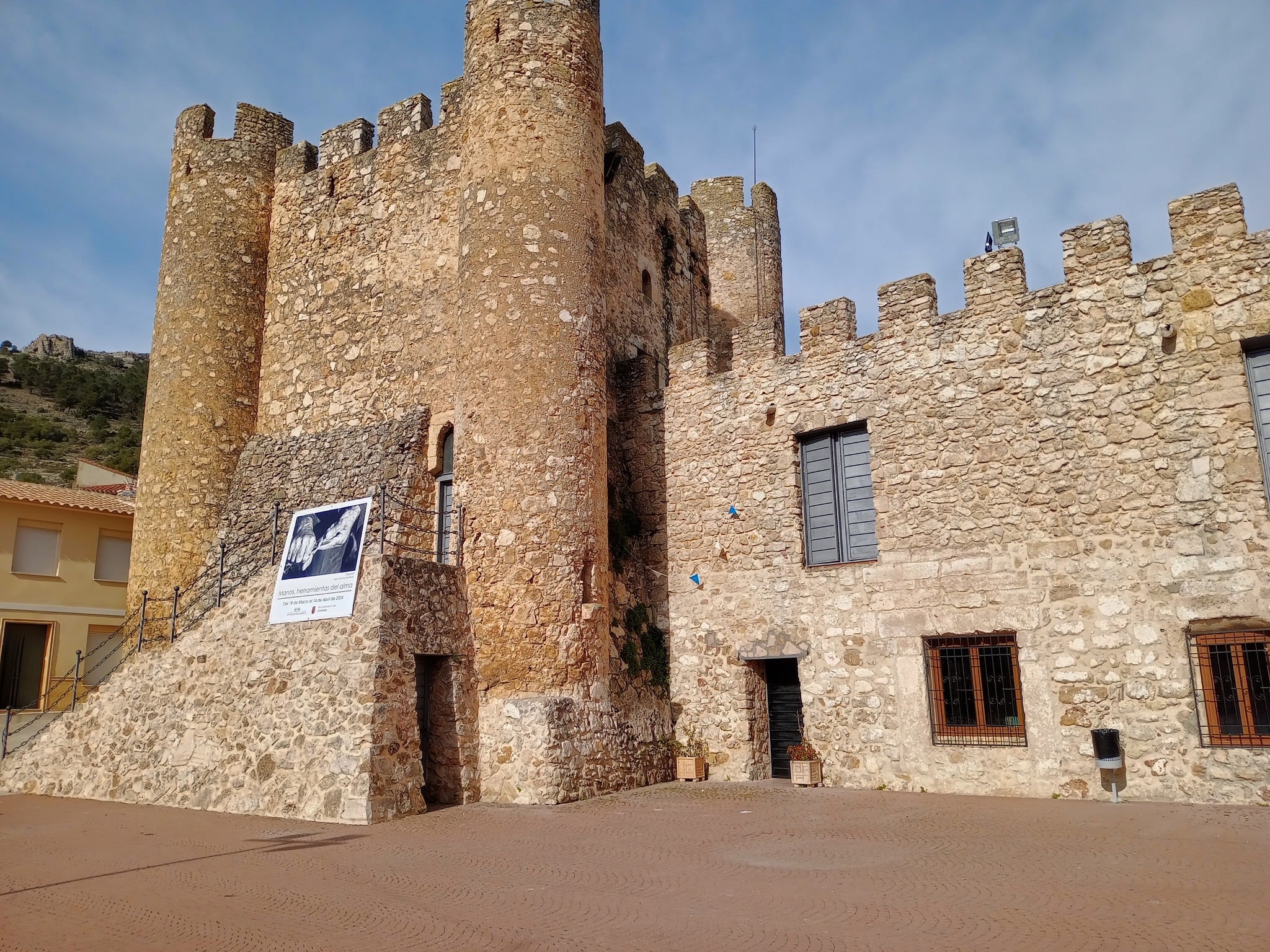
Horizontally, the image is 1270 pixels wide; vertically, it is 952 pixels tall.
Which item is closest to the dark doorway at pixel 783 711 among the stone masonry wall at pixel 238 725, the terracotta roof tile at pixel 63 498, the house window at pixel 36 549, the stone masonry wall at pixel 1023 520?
the stone masonry wall at pixel 1023 520

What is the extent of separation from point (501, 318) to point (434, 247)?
139 inches

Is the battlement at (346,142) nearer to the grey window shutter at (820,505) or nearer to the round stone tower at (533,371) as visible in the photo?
the round stone tower at (533,371)

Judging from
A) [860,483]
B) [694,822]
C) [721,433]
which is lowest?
[694,822]

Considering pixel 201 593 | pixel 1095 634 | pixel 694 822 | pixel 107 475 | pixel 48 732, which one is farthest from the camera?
pixel 107 475

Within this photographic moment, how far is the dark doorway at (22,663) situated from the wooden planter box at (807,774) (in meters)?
15.3

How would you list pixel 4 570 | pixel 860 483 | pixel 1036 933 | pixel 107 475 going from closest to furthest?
pixel 1036 933
pixel 860 483
pixel 4 570
pixel 107 475

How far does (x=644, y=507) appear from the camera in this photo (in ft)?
48.9

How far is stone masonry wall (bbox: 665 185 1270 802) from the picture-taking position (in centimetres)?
1005

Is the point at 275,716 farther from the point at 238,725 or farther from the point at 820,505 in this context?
the point at 820,505

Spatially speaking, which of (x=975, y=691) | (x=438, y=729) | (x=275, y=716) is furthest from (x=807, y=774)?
(x=275, y=716)

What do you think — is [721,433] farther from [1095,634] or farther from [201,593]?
[201,593]

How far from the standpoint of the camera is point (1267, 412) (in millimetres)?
10055

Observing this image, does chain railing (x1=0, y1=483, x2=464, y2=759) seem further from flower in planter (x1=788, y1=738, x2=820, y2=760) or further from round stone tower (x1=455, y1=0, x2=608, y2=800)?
flower in planter (x1=788, y1=738, x2=820, y2=760)

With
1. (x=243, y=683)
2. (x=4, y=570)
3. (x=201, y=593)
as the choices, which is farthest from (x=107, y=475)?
(x=243, y=683)
